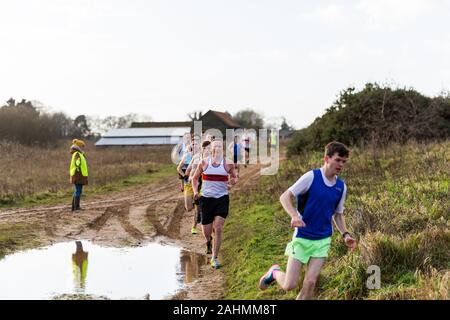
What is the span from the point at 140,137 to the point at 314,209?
8021cm

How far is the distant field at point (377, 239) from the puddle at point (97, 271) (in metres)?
0.85

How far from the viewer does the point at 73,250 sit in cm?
992

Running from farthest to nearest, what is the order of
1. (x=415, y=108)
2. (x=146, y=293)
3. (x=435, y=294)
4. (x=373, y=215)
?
1. (x=415, y=108)
2. (x=373, y=215)
3. (x=146, y=293)
4. (x=435, y=294)

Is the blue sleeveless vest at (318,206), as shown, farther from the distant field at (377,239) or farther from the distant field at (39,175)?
the distant field at (39,175)

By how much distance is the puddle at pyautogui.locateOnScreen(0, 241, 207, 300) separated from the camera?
7.13 meters

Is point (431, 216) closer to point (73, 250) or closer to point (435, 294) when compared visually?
point (435, 294)

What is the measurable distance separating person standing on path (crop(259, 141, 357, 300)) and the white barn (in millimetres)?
74614

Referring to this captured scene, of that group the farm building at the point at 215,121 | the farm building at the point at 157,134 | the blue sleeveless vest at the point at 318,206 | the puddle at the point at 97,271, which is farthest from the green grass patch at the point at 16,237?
the farm building at the point at 215,121

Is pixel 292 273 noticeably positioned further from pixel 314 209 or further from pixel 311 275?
pixel 314 209

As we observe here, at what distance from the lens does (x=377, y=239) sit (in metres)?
6.74

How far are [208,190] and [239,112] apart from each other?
348 feet

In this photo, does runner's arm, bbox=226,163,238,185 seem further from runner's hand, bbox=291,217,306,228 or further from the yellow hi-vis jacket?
the yellow hi-vis jacket

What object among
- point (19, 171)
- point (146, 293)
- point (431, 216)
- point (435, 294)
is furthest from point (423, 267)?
point (19, 171)
